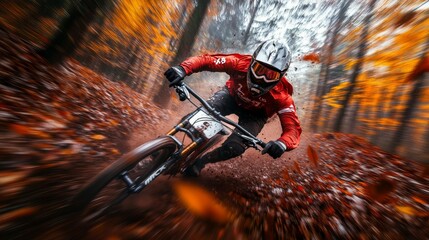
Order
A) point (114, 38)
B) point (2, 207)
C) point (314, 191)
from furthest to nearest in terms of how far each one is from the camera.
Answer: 1. point (114, 38)
2. point (314, 191)
3. point (2, 207)

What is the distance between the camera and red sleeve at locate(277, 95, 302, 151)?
3.61m

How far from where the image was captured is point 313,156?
830 centimetres

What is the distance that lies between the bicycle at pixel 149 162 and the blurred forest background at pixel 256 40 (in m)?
3.99

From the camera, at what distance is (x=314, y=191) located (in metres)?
4.48

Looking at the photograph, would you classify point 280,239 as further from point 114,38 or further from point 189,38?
point 114,38

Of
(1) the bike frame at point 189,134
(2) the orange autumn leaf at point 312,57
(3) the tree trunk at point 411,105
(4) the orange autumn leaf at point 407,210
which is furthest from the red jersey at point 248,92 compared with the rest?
(2) the orange autumn leaf at point 312,57

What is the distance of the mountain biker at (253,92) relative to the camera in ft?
11.3

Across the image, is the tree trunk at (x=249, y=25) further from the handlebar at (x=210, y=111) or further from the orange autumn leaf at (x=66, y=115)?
the handlebar at (x=210, y=111)

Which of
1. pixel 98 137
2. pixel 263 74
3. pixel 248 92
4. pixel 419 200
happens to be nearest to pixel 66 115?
pixel 98 137

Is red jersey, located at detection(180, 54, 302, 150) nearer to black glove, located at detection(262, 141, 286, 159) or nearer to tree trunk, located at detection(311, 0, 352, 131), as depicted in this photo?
black glove, located at detection(262, 141, 286, 159)

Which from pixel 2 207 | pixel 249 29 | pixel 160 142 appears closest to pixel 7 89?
pixel 2 207

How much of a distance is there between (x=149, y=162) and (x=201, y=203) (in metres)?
0.98

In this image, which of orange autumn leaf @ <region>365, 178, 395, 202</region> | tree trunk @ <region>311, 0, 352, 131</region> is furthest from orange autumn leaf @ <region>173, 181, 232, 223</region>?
tree trunk @ <region>311, 0, 352, 131</region>

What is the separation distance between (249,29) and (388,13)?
8324 mm
